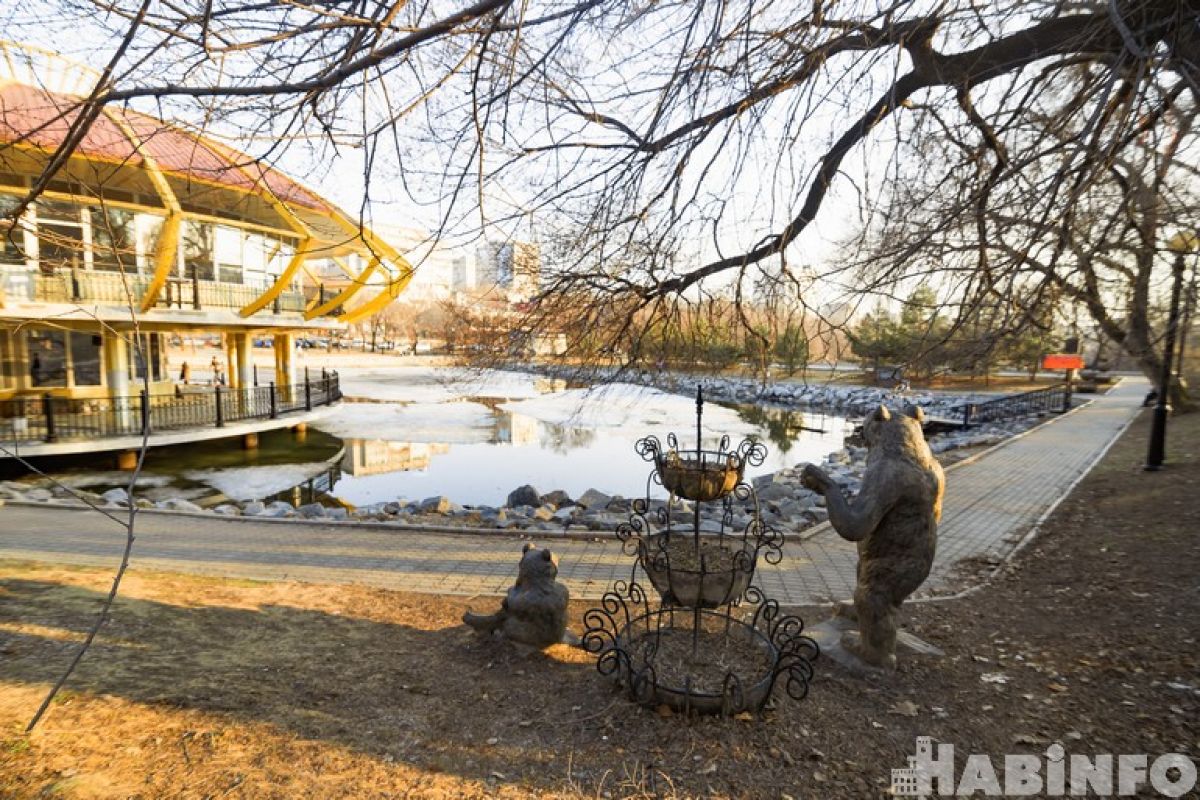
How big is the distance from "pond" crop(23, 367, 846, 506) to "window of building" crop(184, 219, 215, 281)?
18.6ft

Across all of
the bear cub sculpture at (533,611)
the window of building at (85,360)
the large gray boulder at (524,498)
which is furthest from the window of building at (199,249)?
the bear cub sculpture at (533,611)

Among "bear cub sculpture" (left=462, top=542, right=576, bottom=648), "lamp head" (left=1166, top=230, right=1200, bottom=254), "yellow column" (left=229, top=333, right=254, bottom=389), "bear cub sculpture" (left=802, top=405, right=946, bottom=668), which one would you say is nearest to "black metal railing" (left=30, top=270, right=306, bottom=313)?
"yellow column" (left=229, top=333, right=254, bottom=389)

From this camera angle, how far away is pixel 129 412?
15469 mm

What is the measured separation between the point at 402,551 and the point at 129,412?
13.2 m

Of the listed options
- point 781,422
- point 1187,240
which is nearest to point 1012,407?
point 781,422

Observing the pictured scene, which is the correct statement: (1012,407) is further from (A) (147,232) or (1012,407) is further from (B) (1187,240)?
(A) (147,232)

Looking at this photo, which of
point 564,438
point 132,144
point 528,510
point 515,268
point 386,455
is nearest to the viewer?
point 132,144

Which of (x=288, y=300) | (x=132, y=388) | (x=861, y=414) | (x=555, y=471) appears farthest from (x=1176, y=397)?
(x=132, y=388)

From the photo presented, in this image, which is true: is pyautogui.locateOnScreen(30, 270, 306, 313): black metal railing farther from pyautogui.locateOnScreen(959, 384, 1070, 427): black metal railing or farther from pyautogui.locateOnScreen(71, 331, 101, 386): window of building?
pyautogui.locateOnScreen(959, 384, 1070, 427): black metal railing

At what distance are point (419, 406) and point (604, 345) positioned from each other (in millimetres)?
26080

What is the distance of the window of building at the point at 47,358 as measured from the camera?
16812 mm

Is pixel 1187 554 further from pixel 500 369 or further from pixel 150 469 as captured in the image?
pixel 150 469

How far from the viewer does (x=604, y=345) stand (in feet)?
18.6

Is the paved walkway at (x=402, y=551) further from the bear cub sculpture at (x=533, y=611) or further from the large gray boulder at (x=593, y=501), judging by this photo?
the large gray boulder at (x=593, y=501)
